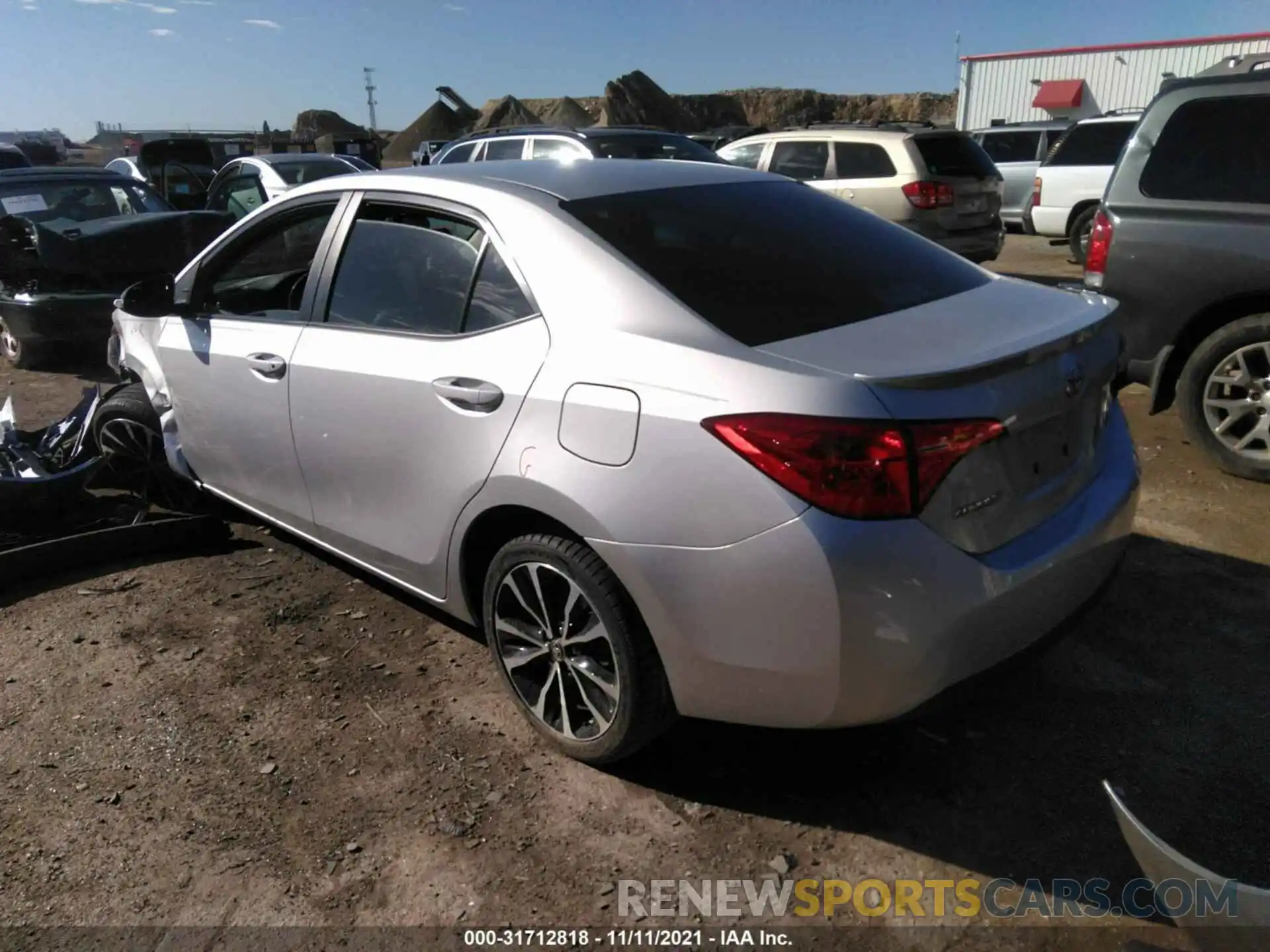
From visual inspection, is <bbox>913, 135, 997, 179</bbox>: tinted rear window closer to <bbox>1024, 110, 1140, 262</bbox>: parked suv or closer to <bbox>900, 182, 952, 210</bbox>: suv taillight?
<bbox>900, 182, 952, 210</bbox>: suv taillight

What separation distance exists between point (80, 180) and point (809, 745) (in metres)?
9.01

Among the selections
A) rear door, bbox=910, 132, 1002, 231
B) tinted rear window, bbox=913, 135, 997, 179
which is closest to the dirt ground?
rear door, bbox=910, 132, 1002, 231

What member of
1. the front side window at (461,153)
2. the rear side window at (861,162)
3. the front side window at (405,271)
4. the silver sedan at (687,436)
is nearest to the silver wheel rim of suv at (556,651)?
the silver sedan at (687,436)

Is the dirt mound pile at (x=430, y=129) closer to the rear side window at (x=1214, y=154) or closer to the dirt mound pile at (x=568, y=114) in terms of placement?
the dirt mound pile at (x=568, y=114)

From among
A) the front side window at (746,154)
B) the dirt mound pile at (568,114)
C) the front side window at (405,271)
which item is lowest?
the front side window at (405,271)

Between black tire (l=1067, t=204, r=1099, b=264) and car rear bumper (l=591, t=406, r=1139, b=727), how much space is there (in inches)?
473

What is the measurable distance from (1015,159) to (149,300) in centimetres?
1624

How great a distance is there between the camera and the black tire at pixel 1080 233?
13117mm

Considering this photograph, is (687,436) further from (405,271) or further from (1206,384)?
(1206,384)

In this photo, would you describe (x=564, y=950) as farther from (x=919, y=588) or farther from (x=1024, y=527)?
(x=1024, y=527)

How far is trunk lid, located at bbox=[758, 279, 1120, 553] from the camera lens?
7.59 ft

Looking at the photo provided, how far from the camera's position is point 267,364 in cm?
373

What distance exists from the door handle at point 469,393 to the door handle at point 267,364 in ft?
3.08

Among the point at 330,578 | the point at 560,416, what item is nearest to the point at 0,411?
the point at 330,578
